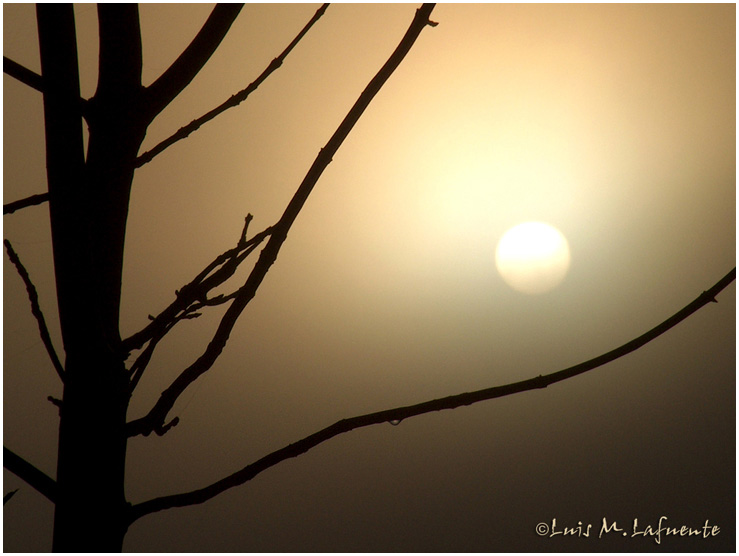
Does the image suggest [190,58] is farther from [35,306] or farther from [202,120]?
[35,306]

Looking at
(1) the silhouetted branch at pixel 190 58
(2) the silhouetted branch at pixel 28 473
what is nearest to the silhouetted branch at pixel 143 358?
(2) the silhouetted branch at pixel 28 473

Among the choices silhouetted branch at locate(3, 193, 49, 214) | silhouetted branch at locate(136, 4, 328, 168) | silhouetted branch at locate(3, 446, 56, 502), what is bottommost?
silhouetted branch at locate(3, 446, 56, 502)

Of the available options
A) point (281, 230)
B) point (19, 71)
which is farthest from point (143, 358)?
point (19, 71)

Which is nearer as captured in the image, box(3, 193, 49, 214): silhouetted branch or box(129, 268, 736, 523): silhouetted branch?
box(129, 268, 736, 523): silhouetted branch

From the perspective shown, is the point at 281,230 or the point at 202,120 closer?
the point at 281,230

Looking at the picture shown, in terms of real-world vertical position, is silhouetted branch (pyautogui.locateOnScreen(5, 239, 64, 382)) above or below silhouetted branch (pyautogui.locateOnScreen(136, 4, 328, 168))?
below

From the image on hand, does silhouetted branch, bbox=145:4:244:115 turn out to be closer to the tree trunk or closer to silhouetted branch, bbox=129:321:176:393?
the tree trunk

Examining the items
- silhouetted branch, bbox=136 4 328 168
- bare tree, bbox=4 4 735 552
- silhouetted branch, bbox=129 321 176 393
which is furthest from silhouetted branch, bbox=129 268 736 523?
silhouetted branch, bbox=136 4 328 168
